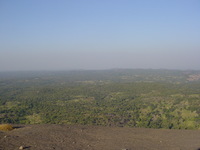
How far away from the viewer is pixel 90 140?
36.0ft

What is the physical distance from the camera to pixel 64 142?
33.6ft

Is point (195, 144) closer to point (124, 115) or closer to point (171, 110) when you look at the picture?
point (124, 115)

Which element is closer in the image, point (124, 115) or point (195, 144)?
point (195, 144)

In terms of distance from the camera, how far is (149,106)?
157ft

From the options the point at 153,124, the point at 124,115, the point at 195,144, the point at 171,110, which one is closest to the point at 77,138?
the point at 195,144

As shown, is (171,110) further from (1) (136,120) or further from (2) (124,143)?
(2) (124,143)

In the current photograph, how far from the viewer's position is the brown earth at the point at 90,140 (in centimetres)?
962

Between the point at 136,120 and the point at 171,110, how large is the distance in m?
11.9

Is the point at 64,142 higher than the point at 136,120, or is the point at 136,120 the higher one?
the point at 64,142

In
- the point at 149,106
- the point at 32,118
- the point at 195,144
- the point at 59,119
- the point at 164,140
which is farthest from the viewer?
the point at 149,106

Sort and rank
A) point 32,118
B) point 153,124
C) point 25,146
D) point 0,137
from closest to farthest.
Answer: point 25,146
point 0,137
point 153,124
point 32,118

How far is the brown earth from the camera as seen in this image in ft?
31.6

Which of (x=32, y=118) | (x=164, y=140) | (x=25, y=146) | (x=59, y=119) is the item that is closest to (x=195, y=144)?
(x=164, y=140)

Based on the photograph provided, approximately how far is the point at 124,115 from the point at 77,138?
30296 millimetres
